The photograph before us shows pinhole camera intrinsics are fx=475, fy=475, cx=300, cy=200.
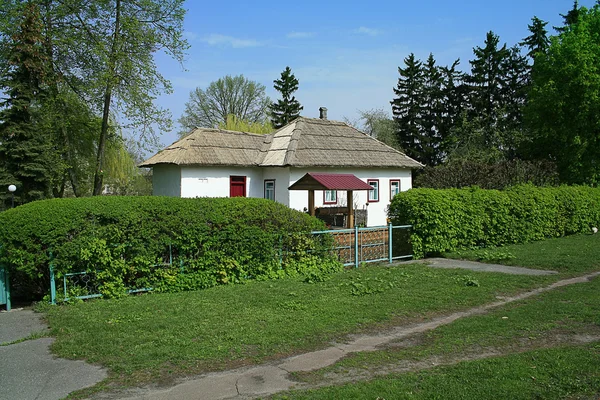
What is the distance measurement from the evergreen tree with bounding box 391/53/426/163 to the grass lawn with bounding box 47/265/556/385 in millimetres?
39665

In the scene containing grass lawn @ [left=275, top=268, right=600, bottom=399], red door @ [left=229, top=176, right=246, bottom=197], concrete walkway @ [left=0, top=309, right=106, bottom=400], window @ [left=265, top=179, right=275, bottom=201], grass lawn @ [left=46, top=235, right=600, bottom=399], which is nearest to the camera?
grass lawn @ [left=275, top=268, right=600, bottom=399]

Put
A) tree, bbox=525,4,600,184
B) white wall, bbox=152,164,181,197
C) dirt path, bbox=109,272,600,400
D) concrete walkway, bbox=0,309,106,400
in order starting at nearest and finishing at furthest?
dirt path, bbox=109,272,600,400, concrete walkway, bbox=0,309,106,400, white wall, bbox=152,164,181,197, tree, bbox=525,4,600,184

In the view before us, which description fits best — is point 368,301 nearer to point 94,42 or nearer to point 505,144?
point 94,42

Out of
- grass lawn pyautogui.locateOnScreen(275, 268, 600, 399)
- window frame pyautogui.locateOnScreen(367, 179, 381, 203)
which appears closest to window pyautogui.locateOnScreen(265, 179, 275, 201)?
window frame pyautogui.locateOnScreen(367, 179, 381, 203)

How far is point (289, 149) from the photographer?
84.7 ft

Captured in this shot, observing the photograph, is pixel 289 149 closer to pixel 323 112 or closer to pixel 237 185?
pixel 237 185

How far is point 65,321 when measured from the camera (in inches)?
324

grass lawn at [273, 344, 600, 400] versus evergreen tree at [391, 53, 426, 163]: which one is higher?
evergreen tree at [391, 53, 426, 163]

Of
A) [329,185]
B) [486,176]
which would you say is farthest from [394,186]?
[329,185]

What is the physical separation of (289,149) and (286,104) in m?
34.2

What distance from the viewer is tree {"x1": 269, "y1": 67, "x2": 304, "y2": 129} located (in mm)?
58406

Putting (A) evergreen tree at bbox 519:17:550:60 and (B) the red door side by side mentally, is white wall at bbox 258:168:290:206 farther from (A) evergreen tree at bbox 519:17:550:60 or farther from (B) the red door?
(A) evergreen tree at bbox 519:17:550:60

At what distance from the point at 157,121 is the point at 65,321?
1978cm

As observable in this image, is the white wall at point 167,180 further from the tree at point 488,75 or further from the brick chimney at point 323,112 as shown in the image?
the tree at point 488,75
